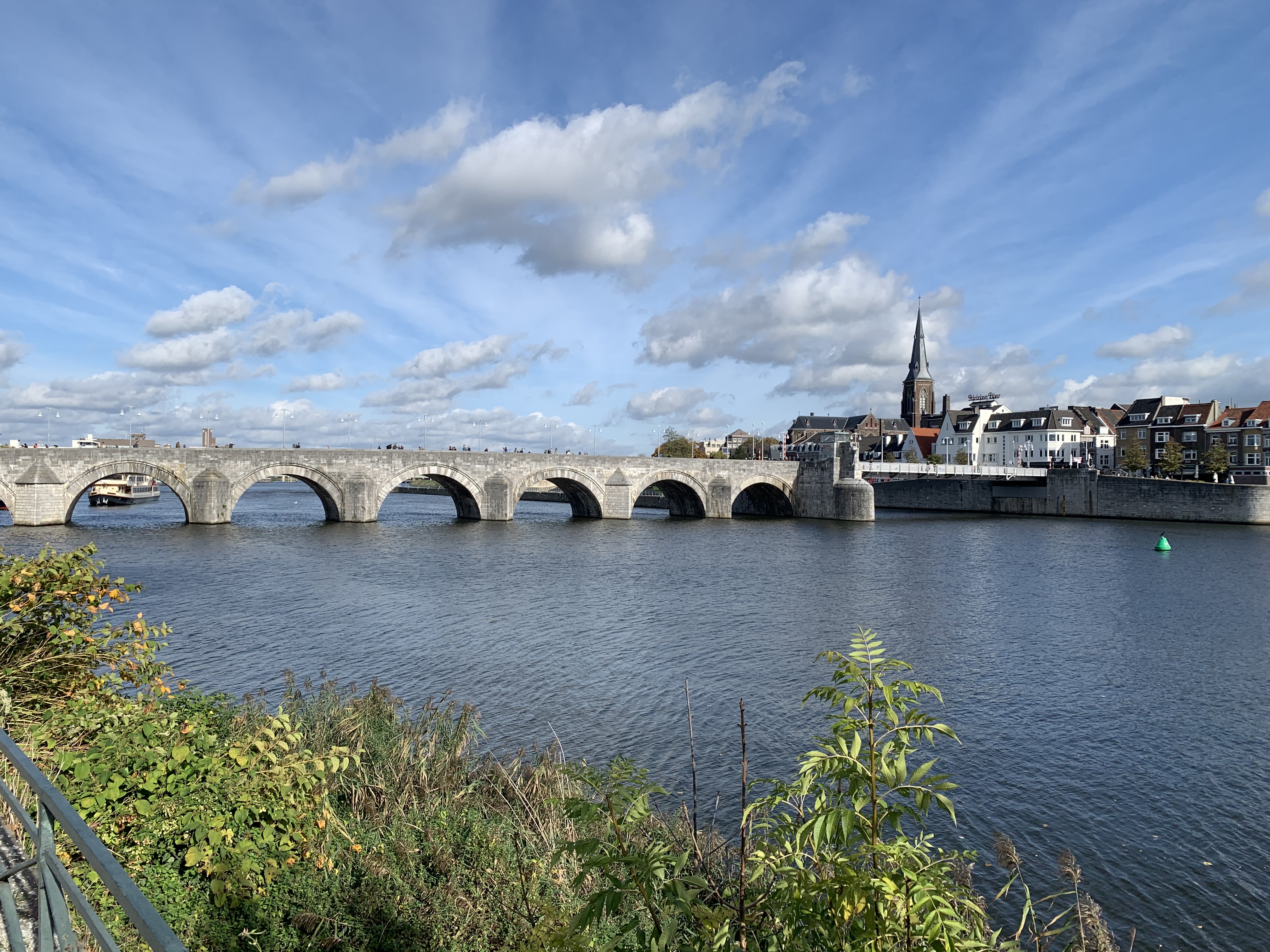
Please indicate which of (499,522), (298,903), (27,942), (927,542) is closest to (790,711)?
(298,903)

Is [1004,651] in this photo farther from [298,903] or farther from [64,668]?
[64,668]

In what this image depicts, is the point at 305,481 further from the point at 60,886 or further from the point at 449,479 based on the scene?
the point at 60,886

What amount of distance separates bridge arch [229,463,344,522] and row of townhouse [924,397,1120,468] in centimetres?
8867

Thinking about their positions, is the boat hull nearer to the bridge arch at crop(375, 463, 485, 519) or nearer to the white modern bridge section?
the bridge arch at crop(375, 463, 485, 519)

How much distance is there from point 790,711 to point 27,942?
491 inches

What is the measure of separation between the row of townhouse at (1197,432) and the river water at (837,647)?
158ft

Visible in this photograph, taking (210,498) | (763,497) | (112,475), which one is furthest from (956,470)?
(112,475)

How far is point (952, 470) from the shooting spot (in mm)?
80062

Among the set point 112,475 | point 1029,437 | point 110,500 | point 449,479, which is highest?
point 1029,437

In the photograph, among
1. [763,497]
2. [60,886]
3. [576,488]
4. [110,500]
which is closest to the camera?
[60,886]

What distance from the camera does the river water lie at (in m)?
10.8

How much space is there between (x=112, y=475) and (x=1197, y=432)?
335ft

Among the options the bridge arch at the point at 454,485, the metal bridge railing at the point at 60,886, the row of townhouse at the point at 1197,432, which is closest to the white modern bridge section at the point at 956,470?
the row of townhouse at the point at 1197,432

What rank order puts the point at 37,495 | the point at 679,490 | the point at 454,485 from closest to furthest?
1. the point at 37,495
2. the point at 454,485
3. the point at 679,490
